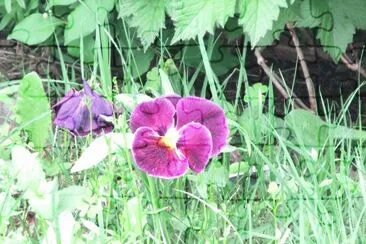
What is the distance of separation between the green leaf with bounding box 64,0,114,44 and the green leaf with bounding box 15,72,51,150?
1.89 ft

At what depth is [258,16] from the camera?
226 centimetres

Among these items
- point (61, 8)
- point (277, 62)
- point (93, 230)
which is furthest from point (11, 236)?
point (277, 62)

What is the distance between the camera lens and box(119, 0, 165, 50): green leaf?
255 centimetres

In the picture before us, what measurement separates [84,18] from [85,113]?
35.9 inches

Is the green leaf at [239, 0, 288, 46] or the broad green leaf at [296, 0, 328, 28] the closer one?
the green leaf at [239, 0, 288, 46]

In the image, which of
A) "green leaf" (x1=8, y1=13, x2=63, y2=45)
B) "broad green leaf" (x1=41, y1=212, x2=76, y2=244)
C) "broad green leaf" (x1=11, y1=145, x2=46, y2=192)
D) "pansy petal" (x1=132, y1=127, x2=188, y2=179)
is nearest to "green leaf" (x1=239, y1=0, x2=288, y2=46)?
Result: "pansy petal" (x1=132, y1=127, x2=188, y2=179)

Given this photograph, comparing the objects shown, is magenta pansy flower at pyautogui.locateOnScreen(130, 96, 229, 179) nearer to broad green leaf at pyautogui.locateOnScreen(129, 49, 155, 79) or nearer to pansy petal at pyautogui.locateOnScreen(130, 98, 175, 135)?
pansy petal at pyautogui.locateOnScreen(130, 98, 175, 135)

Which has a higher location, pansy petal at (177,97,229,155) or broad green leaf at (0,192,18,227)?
pansy petal at (177,97,229,155)

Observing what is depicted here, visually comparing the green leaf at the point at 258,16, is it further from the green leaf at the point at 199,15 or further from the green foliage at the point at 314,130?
the green foliage at the point at 314,130

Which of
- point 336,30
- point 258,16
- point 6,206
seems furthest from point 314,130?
point 6,206

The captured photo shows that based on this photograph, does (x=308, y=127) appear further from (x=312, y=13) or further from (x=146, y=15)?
(x=146, y=15)

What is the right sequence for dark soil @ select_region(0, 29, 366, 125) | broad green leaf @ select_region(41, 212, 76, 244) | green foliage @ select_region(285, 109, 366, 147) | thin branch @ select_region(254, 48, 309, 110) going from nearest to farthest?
broad green leaf @ select_region(41, 212, 76, 244) → green foliage @ select_region(285, 109, 366, 147) → thin branch @ select_region(254, 48, 309, 110) → dark soil @ select_region(0, 29, 366, 125)

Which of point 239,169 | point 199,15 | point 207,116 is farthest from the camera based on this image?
point 199,15

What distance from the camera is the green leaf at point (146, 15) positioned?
255cm
